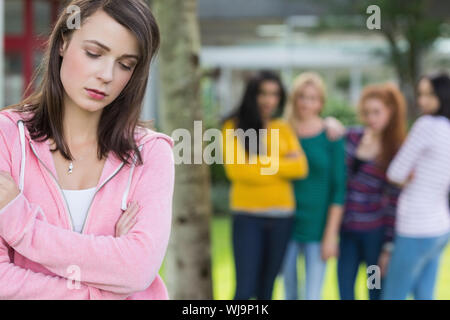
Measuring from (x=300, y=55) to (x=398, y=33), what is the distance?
253cm

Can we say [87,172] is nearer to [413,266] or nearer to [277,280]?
[413,266]

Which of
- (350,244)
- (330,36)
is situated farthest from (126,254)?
(330,36)

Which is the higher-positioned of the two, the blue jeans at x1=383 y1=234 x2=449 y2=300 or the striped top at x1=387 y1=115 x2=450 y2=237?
the striped top at x1=387 y1=115 x2=450 y2=237

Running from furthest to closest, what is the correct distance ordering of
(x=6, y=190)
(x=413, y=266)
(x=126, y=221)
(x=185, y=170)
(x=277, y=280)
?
1. (x=277, y=280)
2. (x=413, y=266)
3. (x=185, y=170)
4. (x=126, y=221)
5. (x=6, y=190)

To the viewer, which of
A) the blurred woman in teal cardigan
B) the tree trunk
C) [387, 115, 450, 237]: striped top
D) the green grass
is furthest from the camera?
the green grass

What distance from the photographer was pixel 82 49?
1927mm

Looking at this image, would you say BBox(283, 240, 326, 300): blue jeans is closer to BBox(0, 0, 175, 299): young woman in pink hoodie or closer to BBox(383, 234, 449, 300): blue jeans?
BBox(383, 234, 449, 300): blue jeans

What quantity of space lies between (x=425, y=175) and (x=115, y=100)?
2.78 m

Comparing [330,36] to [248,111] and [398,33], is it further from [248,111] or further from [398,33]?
[248,111]

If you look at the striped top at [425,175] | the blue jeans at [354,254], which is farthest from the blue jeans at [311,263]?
the striped top at [425,175]

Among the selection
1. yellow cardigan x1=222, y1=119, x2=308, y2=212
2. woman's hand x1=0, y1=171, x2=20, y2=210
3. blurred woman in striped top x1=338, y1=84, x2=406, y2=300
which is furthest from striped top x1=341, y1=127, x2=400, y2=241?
woman's hand x1=0, y1=171, x2=20, y2=210

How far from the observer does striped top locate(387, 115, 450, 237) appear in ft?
14.0

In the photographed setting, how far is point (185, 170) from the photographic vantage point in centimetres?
394

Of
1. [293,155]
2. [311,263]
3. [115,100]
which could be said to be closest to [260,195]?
[293,155]
